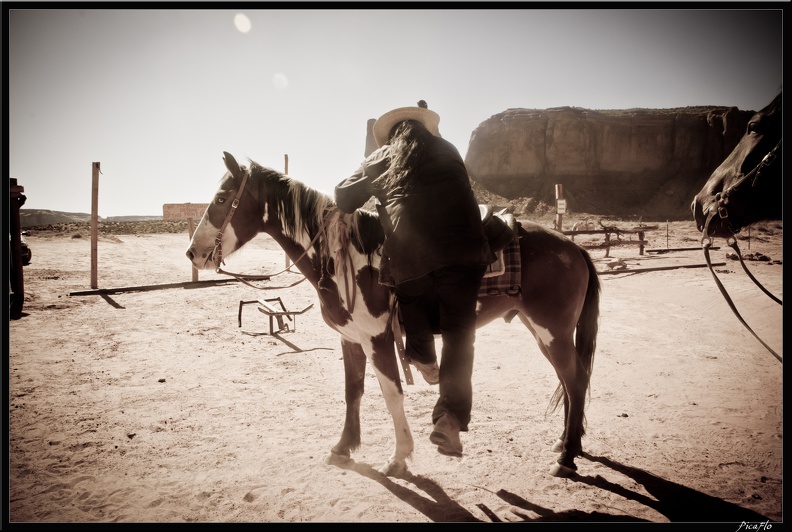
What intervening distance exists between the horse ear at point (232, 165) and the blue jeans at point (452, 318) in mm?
1946

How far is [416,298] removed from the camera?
8.18 ft

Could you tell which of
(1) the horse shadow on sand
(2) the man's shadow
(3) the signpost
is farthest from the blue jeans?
(3) the signpost

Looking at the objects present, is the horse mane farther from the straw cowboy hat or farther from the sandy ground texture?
the sandy ground texture

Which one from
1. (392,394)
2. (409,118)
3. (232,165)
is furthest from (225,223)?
(392,394)

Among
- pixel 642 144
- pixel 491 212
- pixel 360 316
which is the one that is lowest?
pixel 360 316

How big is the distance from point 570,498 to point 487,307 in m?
1.62

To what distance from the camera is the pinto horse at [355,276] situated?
10.2 feet

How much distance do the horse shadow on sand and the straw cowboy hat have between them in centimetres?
281

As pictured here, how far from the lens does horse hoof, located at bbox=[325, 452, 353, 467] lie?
3.46m

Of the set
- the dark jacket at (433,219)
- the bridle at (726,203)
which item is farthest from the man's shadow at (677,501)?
the dark jacket at (433,219)

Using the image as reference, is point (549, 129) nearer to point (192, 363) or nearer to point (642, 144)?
point (642, 144)

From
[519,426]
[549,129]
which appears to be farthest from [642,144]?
[519,426]

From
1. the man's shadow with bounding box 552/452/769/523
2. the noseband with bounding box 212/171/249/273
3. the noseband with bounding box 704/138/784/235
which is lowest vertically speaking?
the man's shadow with bounding box 552/452/769/523

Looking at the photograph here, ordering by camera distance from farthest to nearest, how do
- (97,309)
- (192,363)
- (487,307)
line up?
(97,309) → (192,363) → (487,307)
